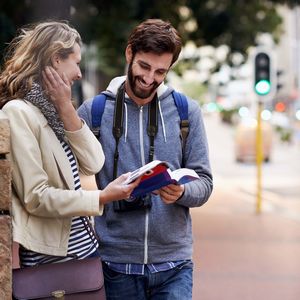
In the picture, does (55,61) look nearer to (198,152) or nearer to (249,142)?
(198,152)

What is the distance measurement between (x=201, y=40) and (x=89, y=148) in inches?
614

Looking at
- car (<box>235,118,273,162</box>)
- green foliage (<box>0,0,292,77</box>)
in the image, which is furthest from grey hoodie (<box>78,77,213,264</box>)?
car (<box>235,118,273,162</box>)

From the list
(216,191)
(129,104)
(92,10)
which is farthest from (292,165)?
(129,104)

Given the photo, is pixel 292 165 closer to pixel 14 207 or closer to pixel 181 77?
pixel 181 77

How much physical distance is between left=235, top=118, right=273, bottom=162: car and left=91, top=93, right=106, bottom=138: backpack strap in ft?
79.4

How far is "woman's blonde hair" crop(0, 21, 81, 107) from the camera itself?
8.98 feet

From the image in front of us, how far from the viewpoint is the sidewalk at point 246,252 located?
26.2 feet

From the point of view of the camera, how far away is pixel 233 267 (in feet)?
30.0

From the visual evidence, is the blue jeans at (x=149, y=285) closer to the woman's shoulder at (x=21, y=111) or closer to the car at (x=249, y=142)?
the woman's shoulder at (x=21, y=111)

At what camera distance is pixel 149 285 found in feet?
10.3

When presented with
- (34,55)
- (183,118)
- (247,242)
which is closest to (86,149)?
(34,55)

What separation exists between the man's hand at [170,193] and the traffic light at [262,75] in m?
12.3

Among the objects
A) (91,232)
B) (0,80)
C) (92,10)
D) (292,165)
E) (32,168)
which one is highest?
(92,10)

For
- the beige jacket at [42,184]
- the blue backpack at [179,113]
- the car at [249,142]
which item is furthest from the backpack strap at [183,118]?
the car at [249,142]
